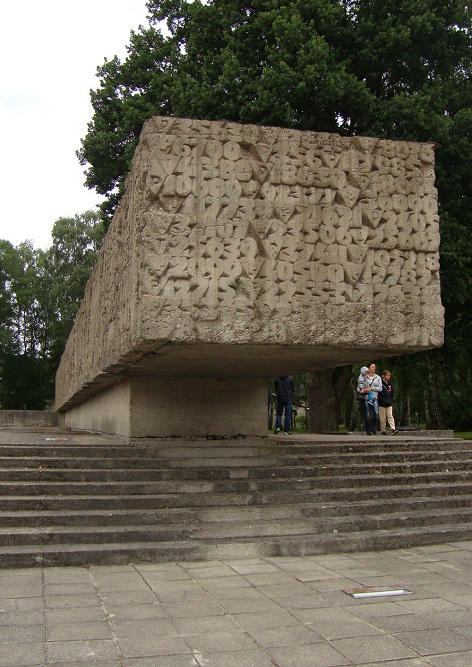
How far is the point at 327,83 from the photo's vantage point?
15.2 m

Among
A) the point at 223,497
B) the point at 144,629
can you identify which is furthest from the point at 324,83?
the point at 144,629

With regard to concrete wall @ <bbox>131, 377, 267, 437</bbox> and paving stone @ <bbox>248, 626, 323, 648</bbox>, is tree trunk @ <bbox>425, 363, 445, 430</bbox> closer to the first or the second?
concrete wall @ <bbox>131, 377, 267, 437</bbox>

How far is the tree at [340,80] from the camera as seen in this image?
606 inches

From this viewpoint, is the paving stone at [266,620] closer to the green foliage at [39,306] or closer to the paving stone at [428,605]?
the paving stone at [428,605]

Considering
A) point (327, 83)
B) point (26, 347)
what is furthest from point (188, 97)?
point (26, 347)

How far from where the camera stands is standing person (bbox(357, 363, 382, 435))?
45.5 ft

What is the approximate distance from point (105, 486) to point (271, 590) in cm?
278

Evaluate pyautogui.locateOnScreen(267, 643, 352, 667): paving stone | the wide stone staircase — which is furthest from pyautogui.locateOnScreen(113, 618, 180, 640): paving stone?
the wide stone staircase

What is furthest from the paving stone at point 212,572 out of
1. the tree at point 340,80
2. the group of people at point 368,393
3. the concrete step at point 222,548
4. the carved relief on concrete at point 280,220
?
the tree at point 340,80

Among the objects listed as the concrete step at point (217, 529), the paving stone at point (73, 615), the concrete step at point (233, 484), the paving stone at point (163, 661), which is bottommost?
the paving stone at point (163, 661)

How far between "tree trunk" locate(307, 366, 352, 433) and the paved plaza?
1269 centimetres

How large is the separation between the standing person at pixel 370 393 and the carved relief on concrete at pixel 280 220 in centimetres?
587

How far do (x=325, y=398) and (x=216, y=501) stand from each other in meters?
12.0

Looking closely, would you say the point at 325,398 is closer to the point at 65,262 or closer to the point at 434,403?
the point at 434,403
